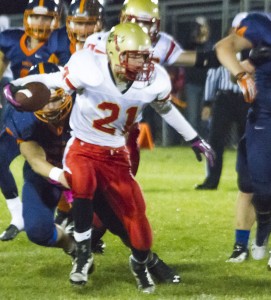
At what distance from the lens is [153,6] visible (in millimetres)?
5086

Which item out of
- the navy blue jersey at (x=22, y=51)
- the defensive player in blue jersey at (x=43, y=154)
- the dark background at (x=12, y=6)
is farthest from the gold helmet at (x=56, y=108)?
the dark background at (x=12, y=6)

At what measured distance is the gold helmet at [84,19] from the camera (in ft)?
18.5

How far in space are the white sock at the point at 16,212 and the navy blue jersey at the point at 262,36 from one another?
5.42ft

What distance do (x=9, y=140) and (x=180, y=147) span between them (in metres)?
7.35

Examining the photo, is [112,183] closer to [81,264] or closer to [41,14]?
[81,264]

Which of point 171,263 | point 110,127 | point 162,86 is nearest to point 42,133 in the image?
point 110,127

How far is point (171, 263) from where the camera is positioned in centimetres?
524

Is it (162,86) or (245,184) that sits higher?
(162,86)

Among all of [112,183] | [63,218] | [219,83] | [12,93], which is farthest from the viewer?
[219,83]

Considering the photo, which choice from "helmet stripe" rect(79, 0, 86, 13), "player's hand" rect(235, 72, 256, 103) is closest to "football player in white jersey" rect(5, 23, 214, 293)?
"player's hand" rect(235, 72, 256, 103)

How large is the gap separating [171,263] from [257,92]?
1.03 metres

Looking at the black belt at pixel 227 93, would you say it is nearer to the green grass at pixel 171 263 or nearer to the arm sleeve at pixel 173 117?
the green grass at pixel 171 263

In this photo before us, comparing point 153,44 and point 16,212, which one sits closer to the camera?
point 153,44

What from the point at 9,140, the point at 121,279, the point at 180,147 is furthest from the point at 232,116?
the point at 180,147
